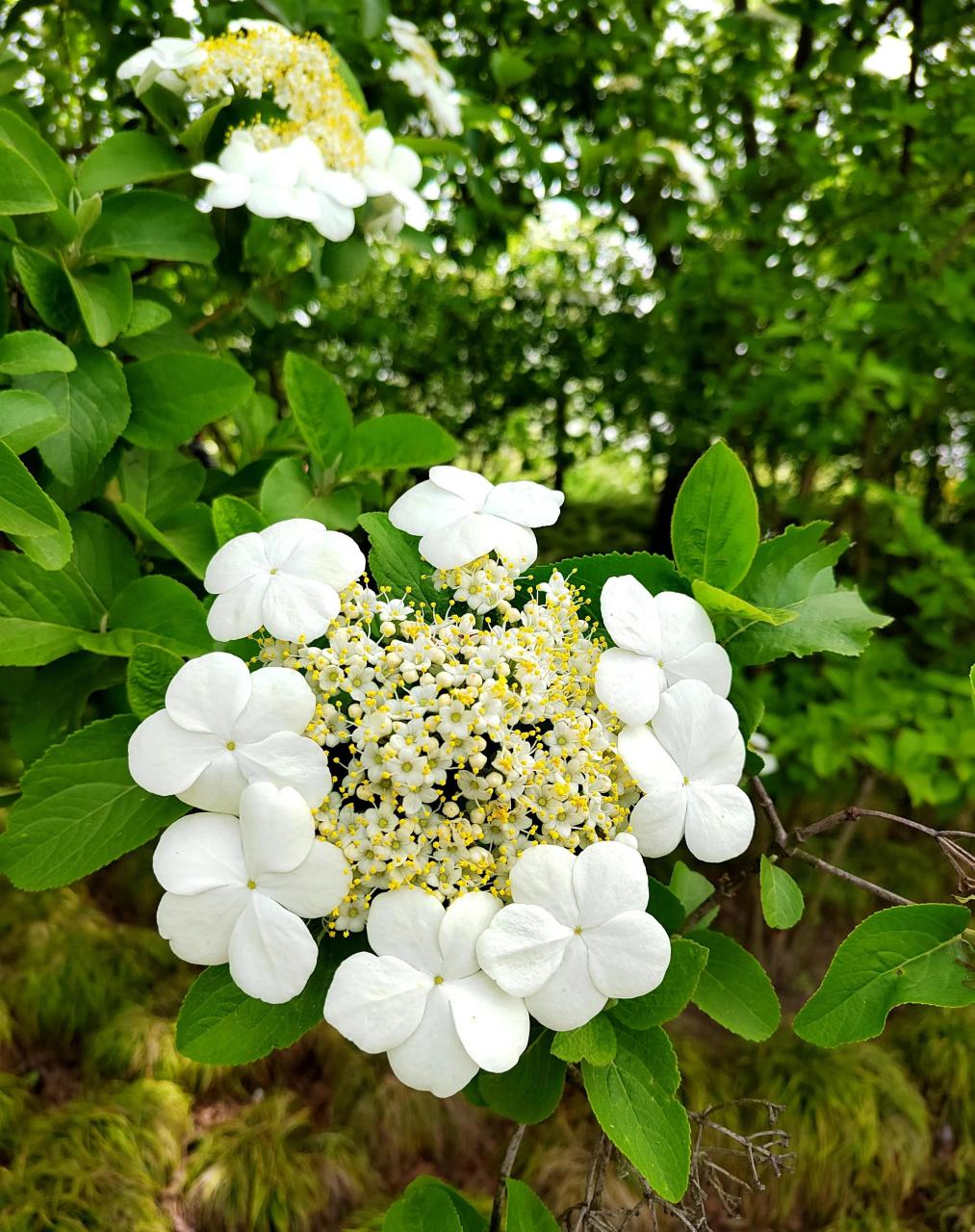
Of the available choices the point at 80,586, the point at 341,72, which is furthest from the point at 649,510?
the point at 80,586

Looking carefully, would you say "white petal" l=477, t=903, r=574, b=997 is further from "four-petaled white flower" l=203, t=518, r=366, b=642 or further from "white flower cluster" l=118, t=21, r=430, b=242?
"white flower cluster" l=118, t=21, r=430, b=242

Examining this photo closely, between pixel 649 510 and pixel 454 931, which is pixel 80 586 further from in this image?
pixel 649 510

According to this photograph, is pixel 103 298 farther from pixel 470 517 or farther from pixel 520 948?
pixel 520 948

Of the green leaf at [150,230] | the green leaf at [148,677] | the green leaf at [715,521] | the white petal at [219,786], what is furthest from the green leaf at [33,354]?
the green leaf at [715,521]

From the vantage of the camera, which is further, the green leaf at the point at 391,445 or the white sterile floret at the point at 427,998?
the green leaf at the point at 391,445

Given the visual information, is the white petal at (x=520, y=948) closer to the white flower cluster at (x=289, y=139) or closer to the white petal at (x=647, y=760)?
the white petal at (x=647, y=760)

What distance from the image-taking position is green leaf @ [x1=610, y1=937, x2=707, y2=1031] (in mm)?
534

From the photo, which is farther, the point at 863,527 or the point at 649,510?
the point at 649,510

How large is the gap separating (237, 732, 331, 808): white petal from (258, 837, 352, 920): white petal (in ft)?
0.09

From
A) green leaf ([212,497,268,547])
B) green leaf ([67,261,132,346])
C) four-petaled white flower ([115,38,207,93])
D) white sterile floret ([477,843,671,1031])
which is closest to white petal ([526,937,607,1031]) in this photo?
white sterile floret ([477,843,671,1031])

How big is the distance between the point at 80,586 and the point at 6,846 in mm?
284

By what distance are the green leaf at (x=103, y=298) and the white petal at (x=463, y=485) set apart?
1.25ft

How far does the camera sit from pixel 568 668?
58 cm

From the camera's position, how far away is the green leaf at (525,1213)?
24.6 inches
